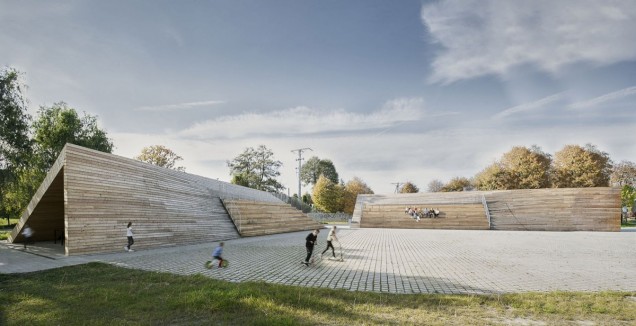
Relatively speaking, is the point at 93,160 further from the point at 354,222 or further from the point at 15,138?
the point at 354,222

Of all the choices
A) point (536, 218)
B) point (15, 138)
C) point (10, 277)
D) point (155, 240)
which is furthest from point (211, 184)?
point (536, 218)

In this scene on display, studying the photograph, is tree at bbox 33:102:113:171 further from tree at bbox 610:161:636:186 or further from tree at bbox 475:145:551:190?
tree at bbox 610:161:636:186

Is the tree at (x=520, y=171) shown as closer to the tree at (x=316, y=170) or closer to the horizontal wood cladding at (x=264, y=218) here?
the horizontal wood cladding at (x=264, y=218)

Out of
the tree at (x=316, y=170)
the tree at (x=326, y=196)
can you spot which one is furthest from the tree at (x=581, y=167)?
the tree at (x=316, y=170)

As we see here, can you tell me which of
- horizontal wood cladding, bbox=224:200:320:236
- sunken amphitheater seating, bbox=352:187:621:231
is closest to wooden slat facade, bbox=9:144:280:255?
horizontal wood cladding, bbox=224:200:320:236

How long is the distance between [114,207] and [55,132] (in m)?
22.3

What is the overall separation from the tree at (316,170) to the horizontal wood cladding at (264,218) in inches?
2074

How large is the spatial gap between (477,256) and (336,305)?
806 centimetres

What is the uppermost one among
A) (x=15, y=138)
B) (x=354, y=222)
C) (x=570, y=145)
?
(x=570, y=145)

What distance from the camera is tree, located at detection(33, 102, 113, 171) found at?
94.5 ft

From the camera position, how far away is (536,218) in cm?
2616

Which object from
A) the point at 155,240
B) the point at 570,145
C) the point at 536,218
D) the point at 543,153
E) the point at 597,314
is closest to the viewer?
the point at 597,314

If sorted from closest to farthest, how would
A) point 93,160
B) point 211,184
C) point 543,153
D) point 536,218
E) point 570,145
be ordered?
point 93,160 → point 211,184 → point 536,218 → point 570,145 → point 543,153

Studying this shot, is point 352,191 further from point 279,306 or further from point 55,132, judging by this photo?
point 279,306
